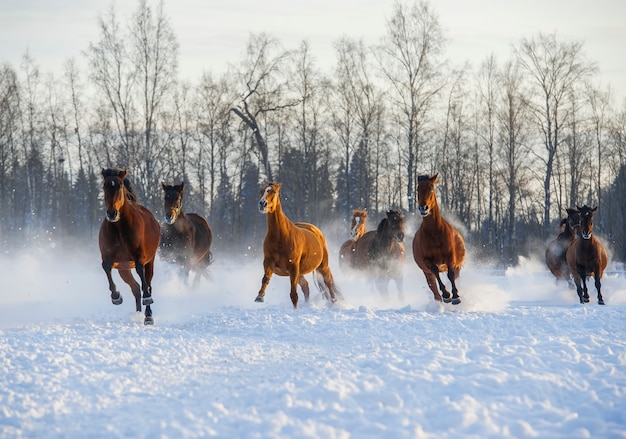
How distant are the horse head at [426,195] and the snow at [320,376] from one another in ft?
5.61

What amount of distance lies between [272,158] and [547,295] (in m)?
23.5

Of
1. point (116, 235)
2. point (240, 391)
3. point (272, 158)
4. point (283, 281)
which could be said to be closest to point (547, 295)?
point (283, 281)

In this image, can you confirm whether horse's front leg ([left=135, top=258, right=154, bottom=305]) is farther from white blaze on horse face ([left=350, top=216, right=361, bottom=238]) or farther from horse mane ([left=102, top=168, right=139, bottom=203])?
white blaze on horse face ([left=350, top=216, right=361, bottom=238])

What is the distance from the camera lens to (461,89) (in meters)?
30.6

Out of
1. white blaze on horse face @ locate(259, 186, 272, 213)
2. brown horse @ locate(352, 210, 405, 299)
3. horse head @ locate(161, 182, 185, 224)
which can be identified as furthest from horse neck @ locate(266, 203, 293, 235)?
brown horse @ locate(352, 210, 405, 299)

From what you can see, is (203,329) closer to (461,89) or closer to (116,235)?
(116,235)

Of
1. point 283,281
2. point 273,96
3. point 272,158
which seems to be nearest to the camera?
point 283,281

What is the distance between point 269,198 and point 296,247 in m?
1.04

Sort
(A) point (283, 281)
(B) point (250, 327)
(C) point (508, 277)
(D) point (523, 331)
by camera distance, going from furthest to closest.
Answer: (C) point (508, 277) → (A) point (283, 281) → (B) point (250, 327) → (D) point (523, 331)

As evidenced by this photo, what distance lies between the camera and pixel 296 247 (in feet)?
36.1

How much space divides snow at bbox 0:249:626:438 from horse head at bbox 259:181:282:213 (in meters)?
1.72

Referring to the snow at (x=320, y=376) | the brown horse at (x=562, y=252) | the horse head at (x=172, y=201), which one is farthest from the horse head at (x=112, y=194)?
the brown horse at (x=562, y=252)

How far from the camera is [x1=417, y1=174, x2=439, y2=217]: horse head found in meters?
10.5

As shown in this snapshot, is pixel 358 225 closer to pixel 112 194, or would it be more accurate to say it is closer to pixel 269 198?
pixel 269 198
